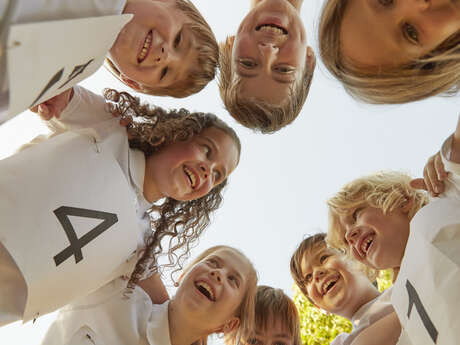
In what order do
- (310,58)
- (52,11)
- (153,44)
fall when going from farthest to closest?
(310,58) < (153,44) < (52,11)

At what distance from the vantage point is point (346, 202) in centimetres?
154

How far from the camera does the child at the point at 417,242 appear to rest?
0.73 meters

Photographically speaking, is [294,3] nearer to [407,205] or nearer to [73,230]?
[407,205]

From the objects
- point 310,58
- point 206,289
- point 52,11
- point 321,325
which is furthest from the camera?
point 321,325

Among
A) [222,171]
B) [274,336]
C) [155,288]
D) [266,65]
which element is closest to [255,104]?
[266,65]

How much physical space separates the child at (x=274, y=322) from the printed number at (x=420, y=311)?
84 cm

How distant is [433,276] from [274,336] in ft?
3.21

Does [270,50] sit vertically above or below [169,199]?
above

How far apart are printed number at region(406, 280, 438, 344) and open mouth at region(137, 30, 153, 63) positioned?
79 cm

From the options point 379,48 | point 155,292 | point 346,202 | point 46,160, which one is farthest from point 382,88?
point 155,292

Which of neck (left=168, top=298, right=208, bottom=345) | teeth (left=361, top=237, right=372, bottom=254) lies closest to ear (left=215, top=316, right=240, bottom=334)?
neck (left=168, top=298, right=208, bottom=345)

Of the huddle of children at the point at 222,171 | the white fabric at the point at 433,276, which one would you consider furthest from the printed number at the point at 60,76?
the white fabric at the point at 433,276

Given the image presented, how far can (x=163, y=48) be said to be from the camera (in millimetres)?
1199

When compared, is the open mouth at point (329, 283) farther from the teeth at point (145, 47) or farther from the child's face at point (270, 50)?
the teeth at point (145, 47)
